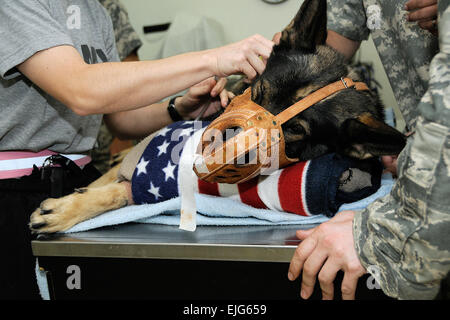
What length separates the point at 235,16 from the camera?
3.01 m

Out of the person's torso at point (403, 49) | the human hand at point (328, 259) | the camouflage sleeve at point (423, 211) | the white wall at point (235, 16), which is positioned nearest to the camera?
the camouflage sleeve at point (423, 211)

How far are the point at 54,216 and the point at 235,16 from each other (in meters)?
2.36

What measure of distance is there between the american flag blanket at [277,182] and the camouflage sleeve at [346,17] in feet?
2.52

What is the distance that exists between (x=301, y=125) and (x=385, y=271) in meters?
0.56

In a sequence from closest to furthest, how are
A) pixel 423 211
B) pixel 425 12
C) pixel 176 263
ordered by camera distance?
pixel 423 211 → pixel 176 263 → pixel 425 12

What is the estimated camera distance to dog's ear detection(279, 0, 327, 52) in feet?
4.08

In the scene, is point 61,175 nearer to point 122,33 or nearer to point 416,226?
point 416,226

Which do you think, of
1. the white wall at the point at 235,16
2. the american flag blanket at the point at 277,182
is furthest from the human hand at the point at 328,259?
the white wall at the point at 235,16

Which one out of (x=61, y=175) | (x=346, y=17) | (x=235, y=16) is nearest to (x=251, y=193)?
(x=61, y=175)

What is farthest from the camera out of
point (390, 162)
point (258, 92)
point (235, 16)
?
point (235, 16)

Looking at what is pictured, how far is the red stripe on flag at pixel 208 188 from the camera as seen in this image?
125 centimetres

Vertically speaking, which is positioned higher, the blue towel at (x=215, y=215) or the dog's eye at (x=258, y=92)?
the dog's eye at (x=258, y=92)

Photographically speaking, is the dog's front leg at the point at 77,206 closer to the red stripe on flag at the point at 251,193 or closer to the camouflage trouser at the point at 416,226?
the red stripe on flag at the point at 251,193
